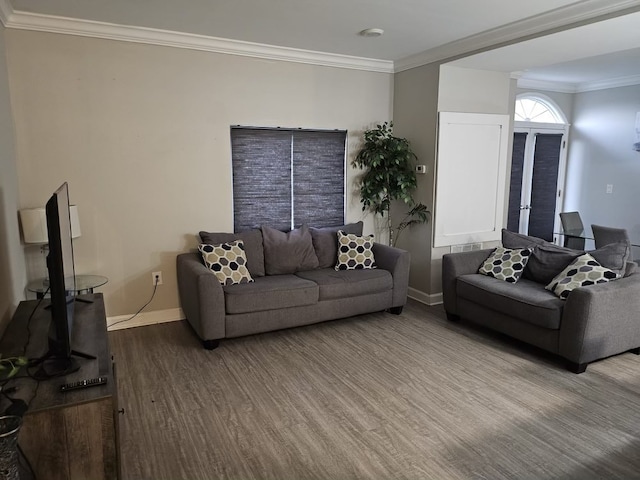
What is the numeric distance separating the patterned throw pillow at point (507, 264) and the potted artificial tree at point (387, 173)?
82cm

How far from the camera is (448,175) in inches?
185

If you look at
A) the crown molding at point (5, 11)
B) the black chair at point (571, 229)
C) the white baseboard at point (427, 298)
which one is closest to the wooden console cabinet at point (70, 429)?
the crown molding at point (5, 11)

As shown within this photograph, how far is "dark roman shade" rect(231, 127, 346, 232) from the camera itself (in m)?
4.46

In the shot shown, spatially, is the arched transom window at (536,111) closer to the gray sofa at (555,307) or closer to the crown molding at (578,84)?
the crown molding at (578,84)

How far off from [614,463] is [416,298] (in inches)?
111

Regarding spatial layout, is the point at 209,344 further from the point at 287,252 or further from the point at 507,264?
the point at 507,264

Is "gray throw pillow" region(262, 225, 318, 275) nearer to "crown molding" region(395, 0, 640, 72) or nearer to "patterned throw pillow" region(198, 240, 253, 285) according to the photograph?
"patterned throw pillow" region(198, 240, 253, 285)

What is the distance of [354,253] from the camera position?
450cm

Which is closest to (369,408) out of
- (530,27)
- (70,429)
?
(70,429)

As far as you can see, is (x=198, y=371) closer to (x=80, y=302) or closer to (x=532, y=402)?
(x=80, y=302)

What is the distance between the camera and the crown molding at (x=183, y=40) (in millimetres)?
3492

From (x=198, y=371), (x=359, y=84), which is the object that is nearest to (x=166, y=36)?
(x=359, y=84)

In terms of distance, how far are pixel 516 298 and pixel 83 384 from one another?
3.12 m

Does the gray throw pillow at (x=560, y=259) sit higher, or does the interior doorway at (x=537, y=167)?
the interior doorway at (x=537, y=167)
